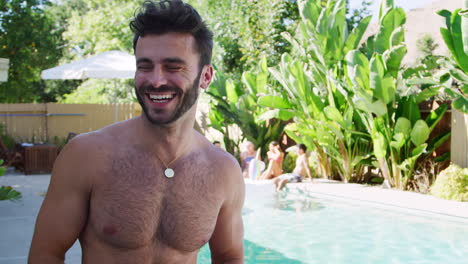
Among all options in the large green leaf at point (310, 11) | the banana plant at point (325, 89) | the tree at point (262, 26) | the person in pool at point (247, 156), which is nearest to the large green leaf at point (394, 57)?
the banana plant at point (325, 89)

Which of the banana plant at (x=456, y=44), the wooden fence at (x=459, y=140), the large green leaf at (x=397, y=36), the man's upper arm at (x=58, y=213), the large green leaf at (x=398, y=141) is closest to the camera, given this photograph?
the man's upper arm at (x=58, y=213)

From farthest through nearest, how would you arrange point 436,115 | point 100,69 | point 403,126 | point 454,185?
point 100,69 → point 436,115 → point 403,126 → point 454,185

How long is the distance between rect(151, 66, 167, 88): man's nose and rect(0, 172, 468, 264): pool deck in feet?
12.6

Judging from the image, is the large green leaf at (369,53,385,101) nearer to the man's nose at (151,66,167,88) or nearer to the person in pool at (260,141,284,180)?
the person in pool at (260,141,284,180)

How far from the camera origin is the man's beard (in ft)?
5.02

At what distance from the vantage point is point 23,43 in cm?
1513

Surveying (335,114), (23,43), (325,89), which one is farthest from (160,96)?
(23,43)

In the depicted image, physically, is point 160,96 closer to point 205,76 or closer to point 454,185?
point 205,76

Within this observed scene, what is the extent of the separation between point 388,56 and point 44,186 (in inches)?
266

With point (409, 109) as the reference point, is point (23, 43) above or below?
above

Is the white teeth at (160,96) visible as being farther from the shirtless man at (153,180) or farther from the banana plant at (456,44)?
the banana plant at (456,44)

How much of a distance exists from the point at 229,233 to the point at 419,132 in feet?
27.4

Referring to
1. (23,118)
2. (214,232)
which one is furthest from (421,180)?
(23,118)

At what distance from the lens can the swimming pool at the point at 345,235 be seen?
632cm
